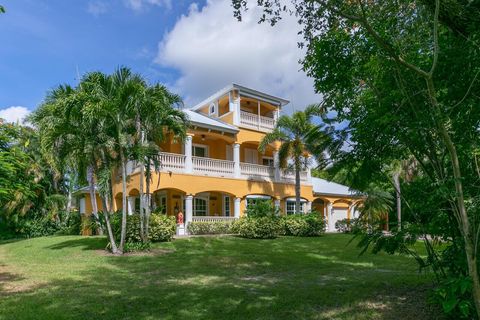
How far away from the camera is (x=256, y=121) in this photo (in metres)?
28.6

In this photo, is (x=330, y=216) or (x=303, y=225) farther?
(x=330, y=216)

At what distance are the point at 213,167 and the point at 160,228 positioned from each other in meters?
7.50

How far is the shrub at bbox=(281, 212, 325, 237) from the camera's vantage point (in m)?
24.8

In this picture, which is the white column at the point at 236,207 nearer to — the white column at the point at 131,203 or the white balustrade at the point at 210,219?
the white balustrade at the point at 210,219

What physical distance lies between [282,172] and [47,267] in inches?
747

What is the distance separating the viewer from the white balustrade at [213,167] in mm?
24938

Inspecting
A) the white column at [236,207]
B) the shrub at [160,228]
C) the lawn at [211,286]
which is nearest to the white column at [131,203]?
the shrub at [160,228]

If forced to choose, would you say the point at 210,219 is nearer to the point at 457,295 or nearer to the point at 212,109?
the point at 212,109

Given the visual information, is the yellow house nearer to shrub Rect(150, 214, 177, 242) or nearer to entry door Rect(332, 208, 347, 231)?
entry door Rect(332, 208, 347, 231)

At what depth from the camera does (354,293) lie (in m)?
8.52

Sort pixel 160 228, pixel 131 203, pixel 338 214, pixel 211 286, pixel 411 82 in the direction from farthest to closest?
1. pixel 338 214
2. pixel 131 203
3. pixel 160 228
4. pixel 211 286
5. pixel 411 82

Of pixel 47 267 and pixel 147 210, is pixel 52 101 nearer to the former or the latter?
pixel 147 210

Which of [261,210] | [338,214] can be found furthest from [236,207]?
[338,214]

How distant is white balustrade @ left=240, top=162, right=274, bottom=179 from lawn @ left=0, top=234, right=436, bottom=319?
36.5 ft
